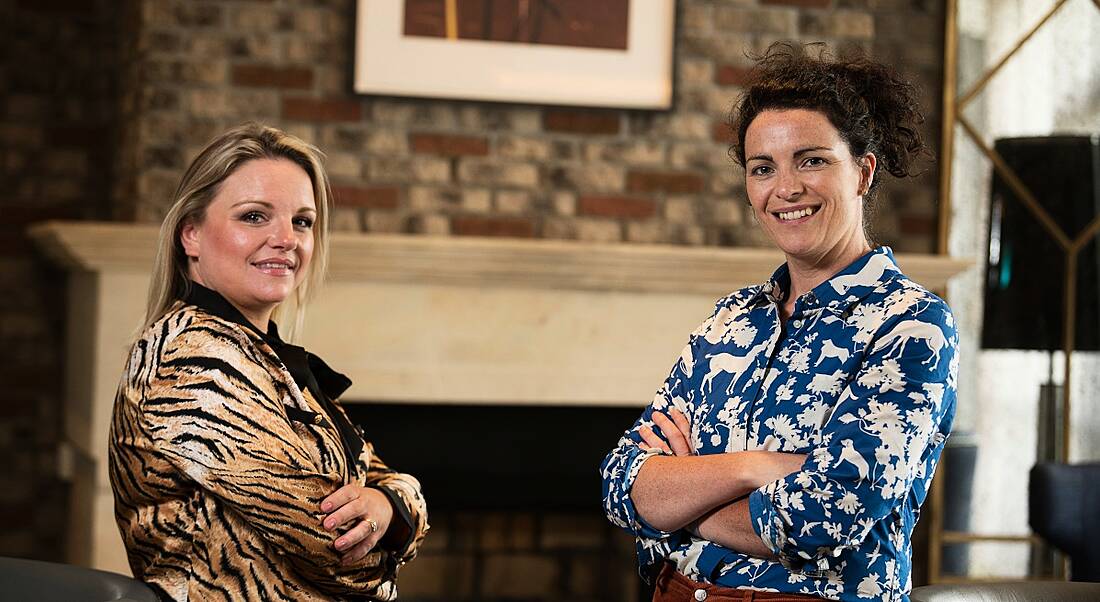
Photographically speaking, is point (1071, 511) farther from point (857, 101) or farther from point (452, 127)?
point (452, 127)

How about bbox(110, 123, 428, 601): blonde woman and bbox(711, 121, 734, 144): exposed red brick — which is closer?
bbox(110, 123, 428, 601): blonde woman

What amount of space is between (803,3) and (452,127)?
3.85 feet

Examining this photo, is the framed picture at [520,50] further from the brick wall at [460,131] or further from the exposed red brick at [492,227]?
the exposed red brick at [492,227]

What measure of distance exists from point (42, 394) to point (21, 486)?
325mm

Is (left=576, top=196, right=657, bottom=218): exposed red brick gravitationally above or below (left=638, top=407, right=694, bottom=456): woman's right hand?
above

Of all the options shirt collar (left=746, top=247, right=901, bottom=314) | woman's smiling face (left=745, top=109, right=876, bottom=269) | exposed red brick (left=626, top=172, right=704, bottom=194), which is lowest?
shirt collar (left=746, top=247, right=901, bottom=314)

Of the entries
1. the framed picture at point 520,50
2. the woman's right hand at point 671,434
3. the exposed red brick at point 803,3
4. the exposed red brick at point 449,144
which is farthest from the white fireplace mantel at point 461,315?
the woman's right hand at point 671,434

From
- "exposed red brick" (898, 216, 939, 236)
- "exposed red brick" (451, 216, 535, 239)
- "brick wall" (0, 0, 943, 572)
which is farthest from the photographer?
"exposed red brick" (898, 216, 939, 236)

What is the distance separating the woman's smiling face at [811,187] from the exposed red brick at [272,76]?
2076 mm

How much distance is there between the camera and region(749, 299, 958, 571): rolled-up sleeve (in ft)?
4.97

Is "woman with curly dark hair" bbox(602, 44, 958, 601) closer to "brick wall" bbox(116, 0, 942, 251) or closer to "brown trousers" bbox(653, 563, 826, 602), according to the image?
"brown trousers" bbox(653, 563, 826, 602)

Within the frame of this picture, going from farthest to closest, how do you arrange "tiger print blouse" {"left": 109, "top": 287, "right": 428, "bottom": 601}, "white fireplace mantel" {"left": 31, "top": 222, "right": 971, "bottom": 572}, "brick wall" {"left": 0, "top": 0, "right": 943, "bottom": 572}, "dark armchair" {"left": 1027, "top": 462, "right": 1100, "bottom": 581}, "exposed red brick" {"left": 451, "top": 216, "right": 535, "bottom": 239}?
1. "exposed red brick" {"left": 451, "top": 216, "right": 535, "bottom": 239}
2. "brick wall" {"left": 0, "top": 0, "right": 943, "bottom": 572}
3. "white fireplace mantel" {"left": 31, "top": 222, "right": 971, "bottom": 572}
4. "dark armchair" {"left": 1027, "top": 462, "right": 1100, "bottom": 581}
5. "tiger print blouse" {"left": 109, "top": 287, "right": 428, "bottom": 601}

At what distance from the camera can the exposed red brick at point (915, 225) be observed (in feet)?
12.6

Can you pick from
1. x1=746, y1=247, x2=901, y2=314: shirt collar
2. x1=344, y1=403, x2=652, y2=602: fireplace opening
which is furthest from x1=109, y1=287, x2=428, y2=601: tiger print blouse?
x1=344, y1=403, x2=652, y2=602: fireplace opening
